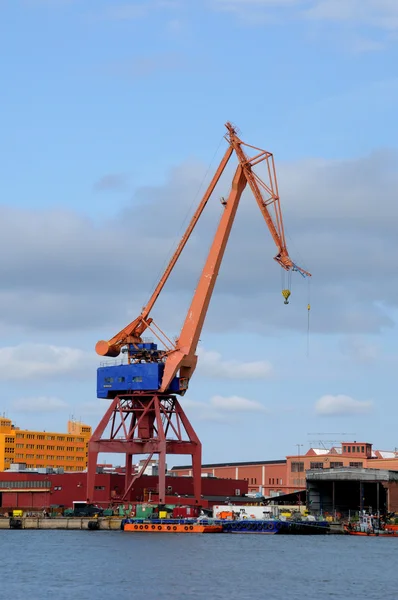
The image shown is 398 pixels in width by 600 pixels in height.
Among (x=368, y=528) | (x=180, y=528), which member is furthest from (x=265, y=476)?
(x=180, y=528)

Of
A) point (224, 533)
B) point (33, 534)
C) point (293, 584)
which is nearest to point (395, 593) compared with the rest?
point (293, 584)

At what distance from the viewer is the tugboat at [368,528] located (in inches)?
4983

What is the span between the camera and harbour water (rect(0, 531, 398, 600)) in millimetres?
71125

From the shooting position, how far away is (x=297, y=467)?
186375 mm

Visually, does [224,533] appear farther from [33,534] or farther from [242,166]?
[242,166]

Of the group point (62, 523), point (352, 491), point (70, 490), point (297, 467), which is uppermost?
point (297, 467)

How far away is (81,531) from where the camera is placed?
126125mm

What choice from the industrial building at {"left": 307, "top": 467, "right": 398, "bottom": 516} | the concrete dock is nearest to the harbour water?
the concrete dock

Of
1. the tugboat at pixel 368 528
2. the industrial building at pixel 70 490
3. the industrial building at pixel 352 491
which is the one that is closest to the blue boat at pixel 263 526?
the tugboat at pixel 368 528

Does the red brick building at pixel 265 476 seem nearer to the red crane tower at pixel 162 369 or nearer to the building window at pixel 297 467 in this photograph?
the building window at pixel 297 467

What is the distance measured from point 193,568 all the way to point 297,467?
10471 centimetres

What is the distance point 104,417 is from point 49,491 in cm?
1668

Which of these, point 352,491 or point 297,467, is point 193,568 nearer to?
point 352,491

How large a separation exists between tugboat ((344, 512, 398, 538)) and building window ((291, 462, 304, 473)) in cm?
5579
